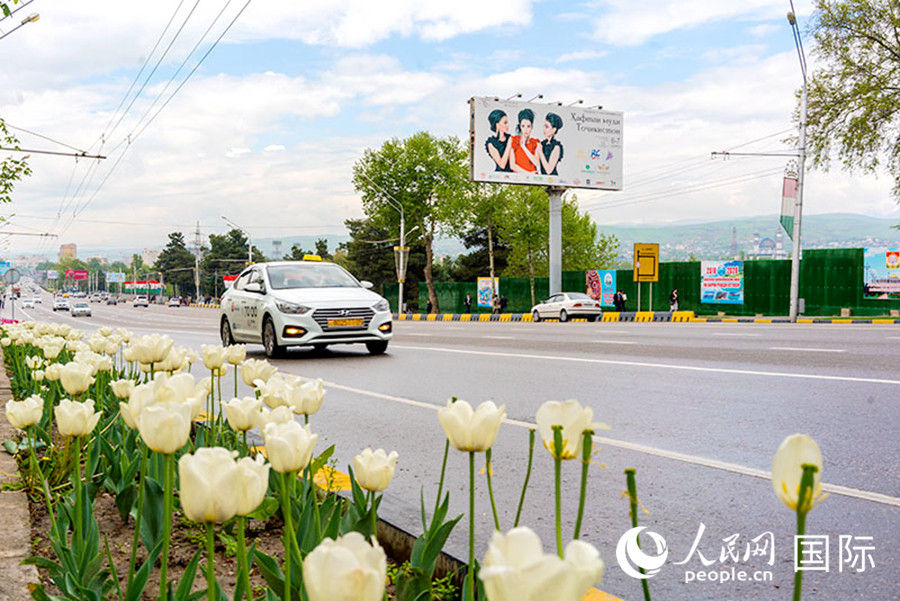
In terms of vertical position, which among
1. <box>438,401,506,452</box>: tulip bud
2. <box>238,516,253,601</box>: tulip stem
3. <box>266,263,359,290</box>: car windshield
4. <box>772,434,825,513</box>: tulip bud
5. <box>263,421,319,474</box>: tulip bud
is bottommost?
<box>238,516,253,601</box>: tulip stem

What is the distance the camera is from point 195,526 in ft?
9.77

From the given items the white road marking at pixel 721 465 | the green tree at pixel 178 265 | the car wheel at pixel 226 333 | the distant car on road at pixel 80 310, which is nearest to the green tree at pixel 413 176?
the distant car on road at pixel 80 310

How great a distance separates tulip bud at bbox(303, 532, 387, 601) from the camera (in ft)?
2.56

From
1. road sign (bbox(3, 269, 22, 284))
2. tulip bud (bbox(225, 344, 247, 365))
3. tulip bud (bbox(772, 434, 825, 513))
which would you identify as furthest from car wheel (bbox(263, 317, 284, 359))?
road sign (bbox(3, 269, 22, 284))

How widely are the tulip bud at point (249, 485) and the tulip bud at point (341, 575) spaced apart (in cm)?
41

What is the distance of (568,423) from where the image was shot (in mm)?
1309

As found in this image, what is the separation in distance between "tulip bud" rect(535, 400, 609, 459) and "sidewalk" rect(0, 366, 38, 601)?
1.63m

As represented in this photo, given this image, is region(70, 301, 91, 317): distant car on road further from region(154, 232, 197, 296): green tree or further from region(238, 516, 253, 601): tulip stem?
region(154, 232, 197, 296): green tree

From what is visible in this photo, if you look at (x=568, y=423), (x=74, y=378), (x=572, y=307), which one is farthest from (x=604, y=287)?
(x=568, y=423)

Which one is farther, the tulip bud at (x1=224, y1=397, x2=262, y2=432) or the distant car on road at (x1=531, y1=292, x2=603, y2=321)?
the distant car on road at (x1=531, y1=292, x2=603, y2=321)

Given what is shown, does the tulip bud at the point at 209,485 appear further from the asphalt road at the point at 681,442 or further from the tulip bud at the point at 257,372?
the tulip bud at the point at 257,372

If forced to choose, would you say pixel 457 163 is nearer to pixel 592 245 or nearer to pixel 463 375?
pixel 592 245

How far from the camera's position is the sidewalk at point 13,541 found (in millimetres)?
2189

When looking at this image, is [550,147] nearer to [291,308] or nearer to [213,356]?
[291,308]
